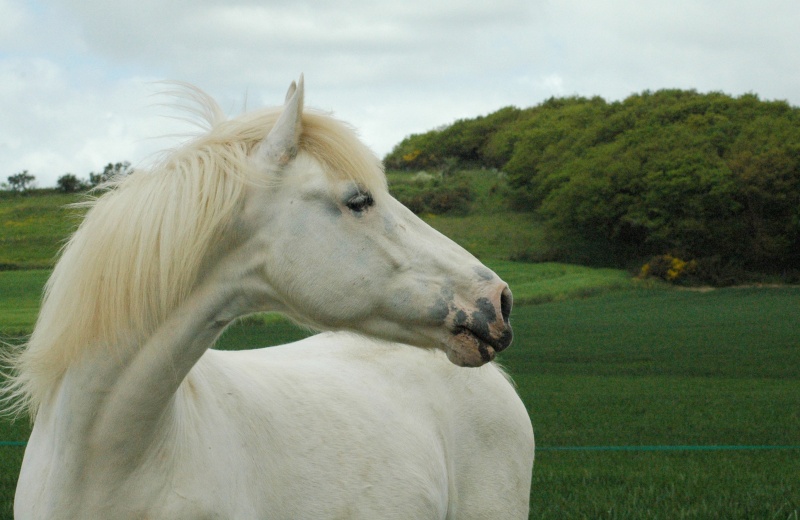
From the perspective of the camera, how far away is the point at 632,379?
62.3ft

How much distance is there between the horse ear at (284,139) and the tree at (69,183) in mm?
31255

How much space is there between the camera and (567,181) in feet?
190

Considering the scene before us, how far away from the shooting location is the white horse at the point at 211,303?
2322mm

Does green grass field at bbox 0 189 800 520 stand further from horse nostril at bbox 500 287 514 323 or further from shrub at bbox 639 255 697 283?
horse nostril at bbox 500 287 514 323

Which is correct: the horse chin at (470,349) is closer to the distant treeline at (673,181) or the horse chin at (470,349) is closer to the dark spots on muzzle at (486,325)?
the dark spots on muzzle at (486,325)

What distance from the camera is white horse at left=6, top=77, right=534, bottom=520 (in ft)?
7.62

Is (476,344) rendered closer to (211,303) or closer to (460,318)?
(460,318)

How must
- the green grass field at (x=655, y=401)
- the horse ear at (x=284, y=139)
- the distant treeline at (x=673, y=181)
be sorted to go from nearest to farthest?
the horse ear at (x=284, y=139), the green grass field at (x=655, y=401), the distant treeline at (x=673, y=181)

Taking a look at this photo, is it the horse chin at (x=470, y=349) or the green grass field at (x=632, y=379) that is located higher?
the horse chin at (x=470, y=349)

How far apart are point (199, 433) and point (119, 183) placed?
86 centimetres

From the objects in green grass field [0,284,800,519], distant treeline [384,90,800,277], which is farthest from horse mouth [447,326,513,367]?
distant treeline [384,90,800,277]

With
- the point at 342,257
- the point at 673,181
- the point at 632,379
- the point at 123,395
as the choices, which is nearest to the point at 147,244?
the point at 123,395

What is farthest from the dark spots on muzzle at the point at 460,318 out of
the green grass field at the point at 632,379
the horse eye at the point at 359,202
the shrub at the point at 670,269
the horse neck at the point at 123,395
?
the shrub at the point at 670,269

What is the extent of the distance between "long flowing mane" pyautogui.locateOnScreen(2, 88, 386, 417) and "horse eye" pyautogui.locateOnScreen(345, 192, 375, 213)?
4 cm
